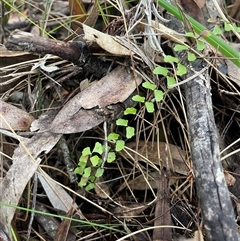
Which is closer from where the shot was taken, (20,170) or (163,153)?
(20,170)

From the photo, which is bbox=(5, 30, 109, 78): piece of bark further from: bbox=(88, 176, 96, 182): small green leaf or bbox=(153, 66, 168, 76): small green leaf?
bbox=(88, 176, 96, 182): small green leaf

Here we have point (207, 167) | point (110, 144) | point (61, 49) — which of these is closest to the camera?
point (207, 167)

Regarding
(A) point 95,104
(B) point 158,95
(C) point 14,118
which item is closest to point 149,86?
(B) point 158,95

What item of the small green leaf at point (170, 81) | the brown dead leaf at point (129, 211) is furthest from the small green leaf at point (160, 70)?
the brown dead leaf at point (129, 211)

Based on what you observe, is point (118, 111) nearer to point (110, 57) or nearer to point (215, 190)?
point (110, 57)

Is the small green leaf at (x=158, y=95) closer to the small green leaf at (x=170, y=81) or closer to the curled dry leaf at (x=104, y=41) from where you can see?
the small green leaf at (x=170, y=81)

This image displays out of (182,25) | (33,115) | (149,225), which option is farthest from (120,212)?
(182,25)

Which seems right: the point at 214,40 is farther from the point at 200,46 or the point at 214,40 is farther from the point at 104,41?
the point at 104,41
